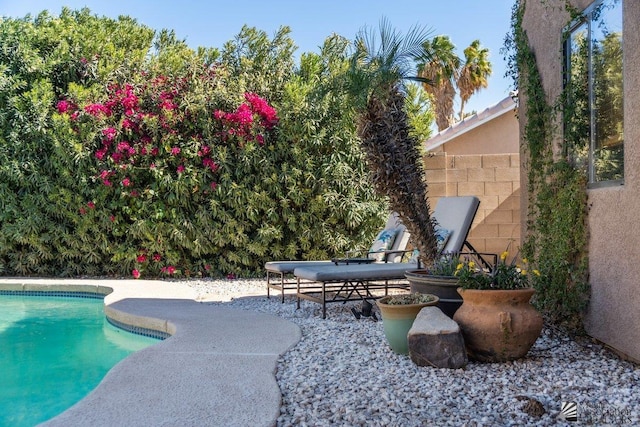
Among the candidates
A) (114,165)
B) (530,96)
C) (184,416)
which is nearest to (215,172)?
(114,165)

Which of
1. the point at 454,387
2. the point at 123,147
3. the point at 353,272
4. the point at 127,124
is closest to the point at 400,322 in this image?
the point at 454,387

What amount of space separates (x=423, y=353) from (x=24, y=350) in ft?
14.1

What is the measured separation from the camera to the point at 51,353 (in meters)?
6.08

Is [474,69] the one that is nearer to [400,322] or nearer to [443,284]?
[443,284]

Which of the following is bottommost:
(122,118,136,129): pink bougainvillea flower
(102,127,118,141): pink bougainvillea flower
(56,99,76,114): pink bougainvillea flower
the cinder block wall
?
the cinder block wall

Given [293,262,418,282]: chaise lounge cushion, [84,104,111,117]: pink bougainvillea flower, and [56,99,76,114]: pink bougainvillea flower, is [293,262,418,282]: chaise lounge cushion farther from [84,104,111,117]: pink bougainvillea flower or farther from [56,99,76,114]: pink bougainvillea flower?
[56,99,76,114]: pink bougainvillea flower

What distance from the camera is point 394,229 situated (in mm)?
8195

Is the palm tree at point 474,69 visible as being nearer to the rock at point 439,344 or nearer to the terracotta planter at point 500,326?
the terracotta planter at point 500,326

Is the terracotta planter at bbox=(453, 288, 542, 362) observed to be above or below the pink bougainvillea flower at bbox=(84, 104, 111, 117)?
below

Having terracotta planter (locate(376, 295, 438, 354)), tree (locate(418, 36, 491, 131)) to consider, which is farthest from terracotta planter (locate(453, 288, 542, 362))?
tree (locate(418, 36, 491, 131))

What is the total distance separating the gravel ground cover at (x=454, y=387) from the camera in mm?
3238

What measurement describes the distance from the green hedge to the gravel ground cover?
17.0 feet

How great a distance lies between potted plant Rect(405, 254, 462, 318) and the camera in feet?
16.4

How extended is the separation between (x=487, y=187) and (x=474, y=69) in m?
13.6
